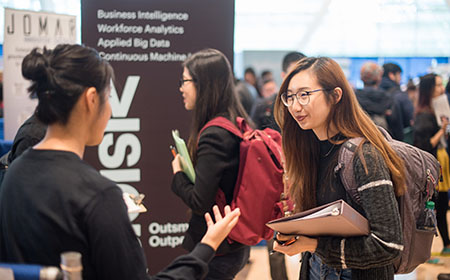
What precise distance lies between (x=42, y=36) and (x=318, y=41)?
14.1m

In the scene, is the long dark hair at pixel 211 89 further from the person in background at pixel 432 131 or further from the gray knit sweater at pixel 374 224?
the person in background at pixel 432 131

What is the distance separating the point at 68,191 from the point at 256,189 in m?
1.43

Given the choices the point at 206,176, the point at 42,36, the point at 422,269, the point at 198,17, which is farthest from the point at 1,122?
the point at 422,269

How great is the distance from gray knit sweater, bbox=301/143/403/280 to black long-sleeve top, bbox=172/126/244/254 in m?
0.91

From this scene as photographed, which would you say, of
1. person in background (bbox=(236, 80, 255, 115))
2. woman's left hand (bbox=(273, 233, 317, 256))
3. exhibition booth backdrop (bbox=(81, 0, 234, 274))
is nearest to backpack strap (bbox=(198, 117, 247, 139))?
woman's left hand (bbox=(273, 233, 317, 256))

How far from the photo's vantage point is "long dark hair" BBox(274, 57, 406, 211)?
1797 mm

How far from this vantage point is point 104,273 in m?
1.26

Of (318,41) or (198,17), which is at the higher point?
(318,41)

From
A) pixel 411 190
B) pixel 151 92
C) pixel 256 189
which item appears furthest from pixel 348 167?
pixel 151 92

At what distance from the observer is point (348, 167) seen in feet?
5.77

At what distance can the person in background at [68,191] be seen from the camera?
4.04 feet

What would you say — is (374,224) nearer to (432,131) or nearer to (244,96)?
(432,131)

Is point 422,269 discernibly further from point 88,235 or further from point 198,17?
point 88,235

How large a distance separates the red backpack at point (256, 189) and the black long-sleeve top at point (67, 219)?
1.27m
